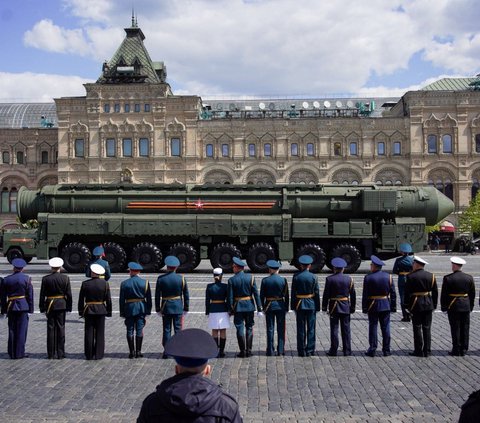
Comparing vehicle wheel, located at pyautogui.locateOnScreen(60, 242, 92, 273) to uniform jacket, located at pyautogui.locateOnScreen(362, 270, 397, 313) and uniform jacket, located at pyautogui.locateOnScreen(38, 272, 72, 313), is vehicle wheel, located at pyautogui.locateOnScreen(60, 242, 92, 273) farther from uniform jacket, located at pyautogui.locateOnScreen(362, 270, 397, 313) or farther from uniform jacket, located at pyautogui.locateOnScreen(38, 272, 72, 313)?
uniform jacket, located at pyautogui.locateOnScreen(362, 270, 397, 313)

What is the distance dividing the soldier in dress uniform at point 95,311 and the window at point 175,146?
47.4m

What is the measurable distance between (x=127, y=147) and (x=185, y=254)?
3280cm

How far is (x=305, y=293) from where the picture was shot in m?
10.9

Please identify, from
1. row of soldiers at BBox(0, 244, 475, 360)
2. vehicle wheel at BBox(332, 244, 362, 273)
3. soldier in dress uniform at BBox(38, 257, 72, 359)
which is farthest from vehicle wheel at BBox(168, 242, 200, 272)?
soldier in dress uniform at BBox(38, 257, 72, 359)

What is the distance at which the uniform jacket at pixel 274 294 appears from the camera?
10.9 m

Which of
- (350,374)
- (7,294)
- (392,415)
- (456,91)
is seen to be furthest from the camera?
(456,91)

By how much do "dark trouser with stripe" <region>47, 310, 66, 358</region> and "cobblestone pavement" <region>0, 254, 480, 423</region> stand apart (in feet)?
0.76

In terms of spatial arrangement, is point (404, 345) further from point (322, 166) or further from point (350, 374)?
point (322, 166)

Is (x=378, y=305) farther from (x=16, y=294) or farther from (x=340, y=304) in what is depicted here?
(x=16, y=294)

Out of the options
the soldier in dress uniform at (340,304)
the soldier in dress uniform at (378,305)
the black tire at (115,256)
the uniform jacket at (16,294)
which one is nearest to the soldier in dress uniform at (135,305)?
the uniform jacket at (16,294)

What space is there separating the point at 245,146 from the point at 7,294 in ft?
157

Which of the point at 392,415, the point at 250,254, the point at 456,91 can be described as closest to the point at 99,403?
the point at 392,415

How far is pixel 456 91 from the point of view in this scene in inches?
2202

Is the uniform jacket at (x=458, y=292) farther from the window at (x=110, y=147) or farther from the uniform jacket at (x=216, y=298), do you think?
the window at (x=110, y=147)
